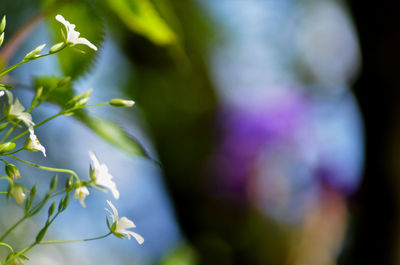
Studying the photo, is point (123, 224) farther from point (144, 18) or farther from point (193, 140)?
point (193, 140)

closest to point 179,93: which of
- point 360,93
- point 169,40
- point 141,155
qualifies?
point 360,93

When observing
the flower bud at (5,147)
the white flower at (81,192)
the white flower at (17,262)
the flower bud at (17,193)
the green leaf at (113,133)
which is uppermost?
the flower bud at (5,147)

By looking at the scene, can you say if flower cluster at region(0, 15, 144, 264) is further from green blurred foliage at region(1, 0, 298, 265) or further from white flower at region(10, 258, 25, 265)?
green blurred foliage at region(1, 0, 298, 265)

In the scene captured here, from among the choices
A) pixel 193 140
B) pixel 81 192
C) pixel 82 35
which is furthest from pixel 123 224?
pixel 193 140

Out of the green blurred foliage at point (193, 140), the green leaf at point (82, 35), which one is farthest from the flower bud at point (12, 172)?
the green blurred foliage at point (193, 140)

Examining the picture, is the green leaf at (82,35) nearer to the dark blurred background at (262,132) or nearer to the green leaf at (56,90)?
the green leaf at (56,90)

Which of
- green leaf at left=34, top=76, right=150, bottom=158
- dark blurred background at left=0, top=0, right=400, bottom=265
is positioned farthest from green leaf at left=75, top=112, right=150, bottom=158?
dark blurred background at left=0, top=0, right=400, bottom=265
